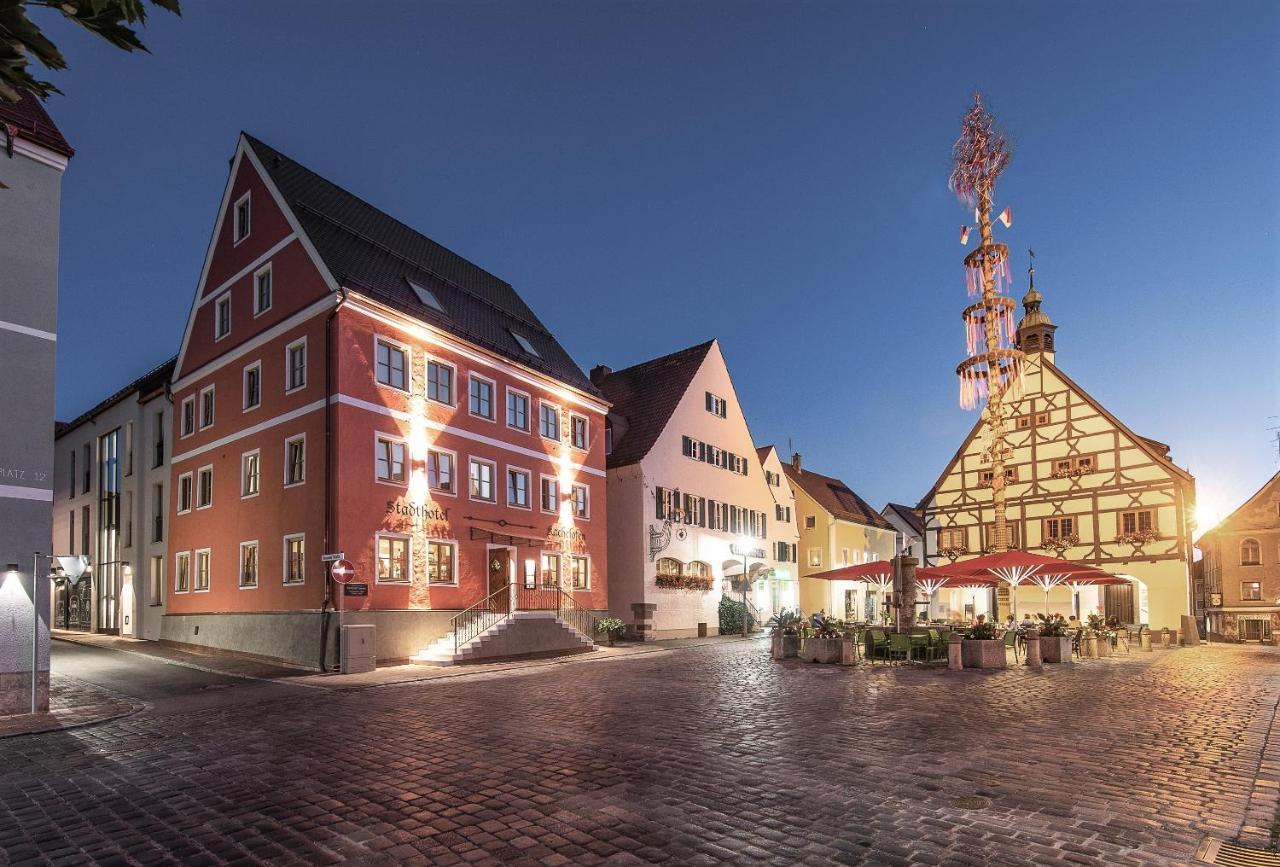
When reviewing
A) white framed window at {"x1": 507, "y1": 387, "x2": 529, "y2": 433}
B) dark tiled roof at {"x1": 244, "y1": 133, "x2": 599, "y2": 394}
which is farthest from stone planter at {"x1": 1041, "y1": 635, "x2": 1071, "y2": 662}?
dark tiled roof at {"x1": 244, "y1": 133, "x2": 599, "y2": 394}

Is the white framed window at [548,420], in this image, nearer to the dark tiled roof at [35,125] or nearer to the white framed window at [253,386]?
the white framed window at [253,386]

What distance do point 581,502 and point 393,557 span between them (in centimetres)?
1002

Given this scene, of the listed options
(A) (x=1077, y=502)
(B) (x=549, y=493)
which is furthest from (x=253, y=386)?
(A) (x=1077, y=502)

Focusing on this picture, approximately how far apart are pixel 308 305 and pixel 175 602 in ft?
39.1

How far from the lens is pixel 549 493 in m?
30.8

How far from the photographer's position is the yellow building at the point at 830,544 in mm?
52062

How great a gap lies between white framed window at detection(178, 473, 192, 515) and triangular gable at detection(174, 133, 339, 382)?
356 cm

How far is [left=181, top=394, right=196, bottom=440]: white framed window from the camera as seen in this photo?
95.0 feet

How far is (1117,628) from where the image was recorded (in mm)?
29750

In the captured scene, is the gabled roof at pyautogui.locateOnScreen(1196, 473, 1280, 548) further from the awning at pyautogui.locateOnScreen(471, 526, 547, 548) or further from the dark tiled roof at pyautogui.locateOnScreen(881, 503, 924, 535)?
the awning at pyautogui.locateOnScreen(471, 526, 547, 548)

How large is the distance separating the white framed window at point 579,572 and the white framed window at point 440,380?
27.0ft

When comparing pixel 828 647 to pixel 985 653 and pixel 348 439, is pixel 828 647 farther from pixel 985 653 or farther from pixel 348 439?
pixel 348 439

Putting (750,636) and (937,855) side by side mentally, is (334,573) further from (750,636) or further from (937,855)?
(750,636)

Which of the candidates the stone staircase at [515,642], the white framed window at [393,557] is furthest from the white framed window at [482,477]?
the stone staircase at [515,642]
